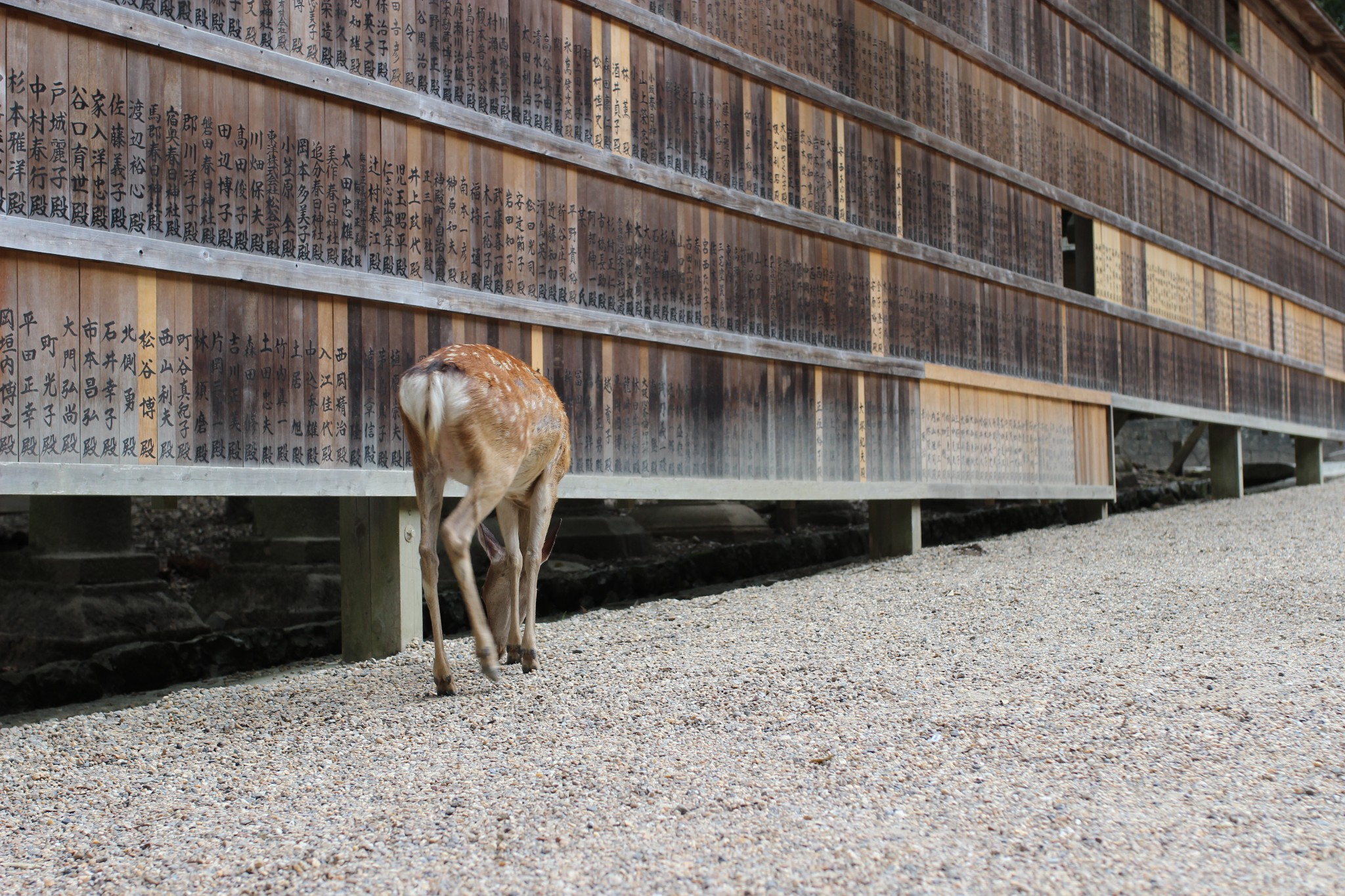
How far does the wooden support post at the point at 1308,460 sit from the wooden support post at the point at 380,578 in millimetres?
15673

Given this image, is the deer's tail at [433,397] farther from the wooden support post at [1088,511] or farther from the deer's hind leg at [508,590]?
the wooden support post at [1088,511]

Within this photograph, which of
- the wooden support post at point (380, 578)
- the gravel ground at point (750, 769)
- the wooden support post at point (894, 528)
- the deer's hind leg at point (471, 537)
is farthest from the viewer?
the wooden support post at point (894, 528)

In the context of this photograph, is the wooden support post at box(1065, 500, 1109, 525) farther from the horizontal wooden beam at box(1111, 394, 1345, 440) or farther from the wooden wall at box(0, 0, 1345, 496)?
the horizontal wooden beam at box(1111, 394, 1345, 440)

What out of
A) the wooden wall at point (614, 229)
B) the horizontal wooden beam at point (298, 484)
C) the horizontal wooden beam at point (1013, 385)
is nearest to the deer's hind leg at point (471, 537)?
the horizontal wooden beam at point (298, 484)

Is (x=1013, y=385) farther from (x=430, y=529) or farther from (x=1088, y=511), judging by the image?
(x=430, y=529)

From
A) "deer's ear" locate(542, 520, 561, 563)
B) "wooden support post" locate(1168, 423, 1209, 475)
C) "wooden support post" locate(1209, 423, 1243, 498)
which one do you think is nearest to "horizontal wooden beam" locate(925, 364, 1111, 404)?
"wooden support post" locate(1209, 423, 1243, 498)

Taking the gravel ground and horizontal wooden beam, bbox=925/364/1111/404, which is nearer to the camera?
the gravel ground

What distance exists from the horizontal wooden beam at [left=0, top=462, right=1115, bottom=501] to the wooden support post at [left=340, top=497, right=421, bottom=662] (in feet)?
0.82

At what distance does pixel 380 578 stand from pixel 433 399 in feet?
6.81

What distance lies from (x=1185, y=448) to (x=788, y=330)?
11.8m

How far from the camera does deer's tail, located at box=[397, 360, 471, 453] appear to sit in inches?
169

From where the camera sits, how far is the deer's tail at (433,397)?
14.1 ft

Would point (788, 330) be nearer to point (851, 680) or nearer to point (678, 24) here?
point (678, 24)

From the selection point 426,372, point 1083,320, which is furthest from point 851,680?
point 1083,320
